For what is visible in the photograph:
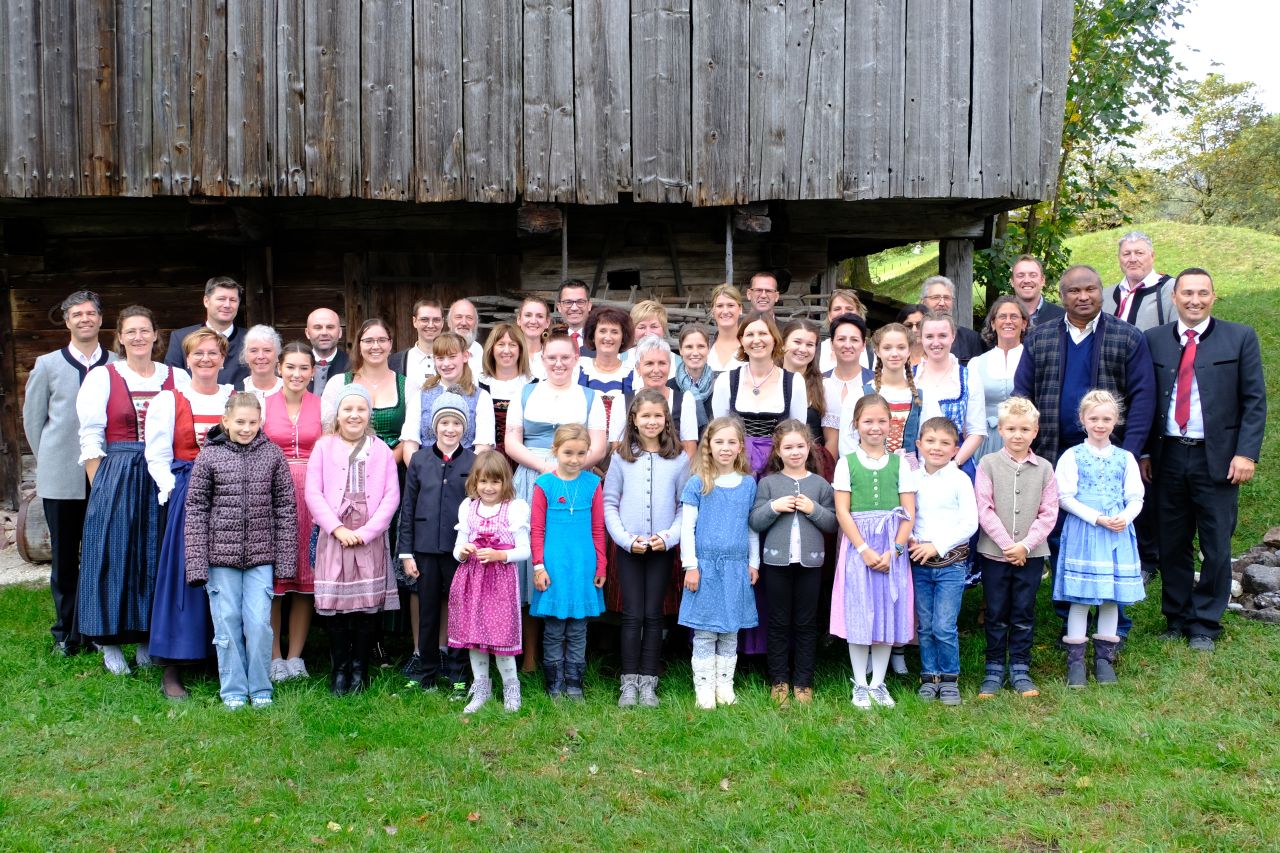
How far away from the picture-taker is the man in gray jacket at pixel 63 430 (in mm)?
5590

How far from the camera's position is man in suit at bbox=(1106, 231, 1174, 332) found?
6160 millimetres

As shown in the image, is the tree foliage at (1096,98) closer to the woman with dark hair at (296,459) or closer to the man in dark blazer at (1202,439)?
the man in dark blazer at (1202,439)

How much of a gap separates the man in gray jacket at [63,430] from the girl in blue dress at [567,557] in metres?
2.65

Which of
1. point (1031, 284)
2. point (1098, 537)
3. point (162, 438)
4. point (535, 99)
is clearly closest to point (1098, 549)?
point (1098, 537)

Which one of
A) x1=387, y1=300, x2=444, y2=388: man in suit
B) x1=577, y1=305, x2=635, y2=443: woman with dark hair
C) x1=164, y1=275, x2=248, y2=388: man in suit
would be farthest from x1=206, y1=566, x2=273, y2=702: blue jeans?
x1=577, y1=305, x2=635, y2=443: woman with dark hair

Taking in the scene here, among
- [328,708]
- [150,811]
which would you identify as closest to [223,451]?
Result: [328,708]

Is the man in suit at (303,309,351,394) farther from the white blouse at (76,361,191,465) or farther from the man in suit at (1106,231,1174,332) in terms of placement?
the man in suit at (1106,231,1174,332)

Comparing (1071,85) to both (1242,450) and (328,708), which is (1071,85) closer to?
(1242,450)

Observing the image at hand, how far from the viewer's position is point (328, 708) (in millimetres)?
4789

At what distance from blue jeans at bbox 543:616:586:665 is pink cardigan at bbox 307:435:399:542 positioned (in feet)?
3.10

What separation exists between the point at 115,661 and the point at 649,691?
9.09 feet

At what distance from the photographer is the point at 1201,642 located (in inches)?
211

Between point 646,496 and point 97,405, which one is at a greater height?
point 97,405

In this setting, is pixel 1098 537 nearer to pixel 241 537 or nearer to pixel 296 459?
pixel 296 459
